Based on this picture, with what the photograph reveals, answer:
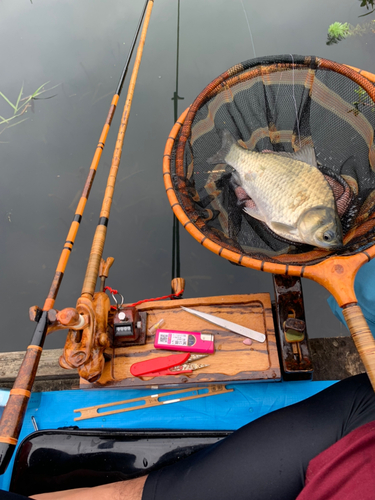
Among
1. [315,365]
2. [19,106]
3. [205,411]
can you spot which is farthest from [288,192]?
[19,106]

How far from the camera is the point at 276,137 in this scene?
207 cm

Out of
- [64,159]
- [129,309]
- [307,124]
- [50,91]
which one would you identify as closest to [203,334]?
[129,309]

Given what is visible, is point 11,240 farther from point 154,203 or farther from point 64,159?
point 154,203

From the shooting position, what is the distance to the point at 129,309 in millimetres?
1734

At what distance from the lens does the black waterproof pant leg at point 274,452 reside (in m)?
1.28

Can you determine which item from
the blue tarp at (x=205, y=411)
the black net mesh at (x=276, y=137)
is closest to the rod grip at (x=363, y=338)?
the black net mesh at (x=276, y=137)

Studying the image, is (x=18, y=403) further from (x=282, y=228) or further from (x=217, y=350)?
(x=282, y=228)

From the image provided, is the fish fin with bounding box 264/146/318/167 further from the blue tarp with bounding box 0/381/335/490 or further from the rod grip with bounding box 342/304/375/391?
the blue tarp with bounding box 0/381/335/490

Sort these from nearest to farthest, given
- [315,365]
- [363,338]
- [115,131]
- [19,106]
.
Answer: [363,338] → [315,365] → [115,131] → [19,106]

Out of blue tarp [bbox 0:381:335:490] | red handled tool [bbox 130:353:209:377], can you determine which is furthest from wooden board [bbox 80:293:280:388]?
blue tarp [bbox 0:381:335:490]

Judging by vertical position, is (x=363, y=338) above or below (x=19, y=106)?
below

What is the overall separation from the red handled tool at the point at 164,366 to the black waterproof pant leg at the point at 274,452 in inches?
16.2

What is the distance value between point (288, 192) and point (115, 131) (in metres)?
2.06

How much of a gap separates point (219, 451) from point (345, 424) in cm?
Result: 56
